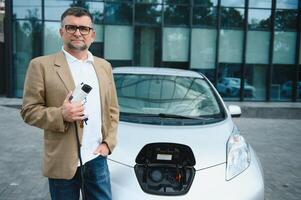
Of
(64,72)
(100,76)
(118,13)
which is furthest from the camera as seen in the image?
(118,13)

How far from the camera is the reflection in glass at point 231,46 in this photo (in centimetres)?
1527

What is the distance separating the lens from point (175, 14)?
14984mm

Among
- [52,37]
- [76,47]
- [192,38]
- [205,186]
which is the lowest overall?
[205,186]

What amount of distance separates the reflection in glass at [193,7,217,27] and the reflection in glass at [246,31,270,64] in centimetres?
159

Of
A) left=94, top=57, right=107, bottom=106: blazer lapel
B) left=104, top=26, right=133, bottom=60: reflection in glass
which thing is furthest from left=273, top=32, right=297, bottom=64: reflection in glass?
left=94, top=57, right=107, bottom=106: blazer lapel

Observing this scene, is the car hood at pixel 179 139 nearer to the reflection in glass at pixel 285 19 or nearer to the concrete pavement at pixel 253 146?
the concrete pavement at pixel 253 146

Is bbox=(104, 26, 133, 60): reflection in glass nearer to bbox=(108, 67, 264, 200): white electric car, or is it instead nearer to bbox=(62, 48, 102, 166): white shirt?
bbox=(108, 67, 264, 200): white electric car

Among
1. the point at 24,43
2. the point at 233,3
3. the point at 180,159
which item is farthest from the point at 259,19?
the point at 180,159

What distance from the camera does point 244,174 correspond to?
3408 millimetres

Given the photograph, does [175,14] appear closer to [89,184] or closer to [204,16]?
[204,16]

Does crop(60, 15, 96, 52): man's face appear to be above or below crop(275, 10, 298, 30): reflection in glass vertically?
below

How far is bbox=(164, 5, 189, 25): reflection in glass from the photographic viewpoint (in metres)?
14.9

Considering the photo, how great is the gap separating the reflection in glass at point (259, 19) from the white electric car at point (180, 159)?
1195 centimetres

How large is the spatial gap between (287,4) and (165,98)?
12.7 m
